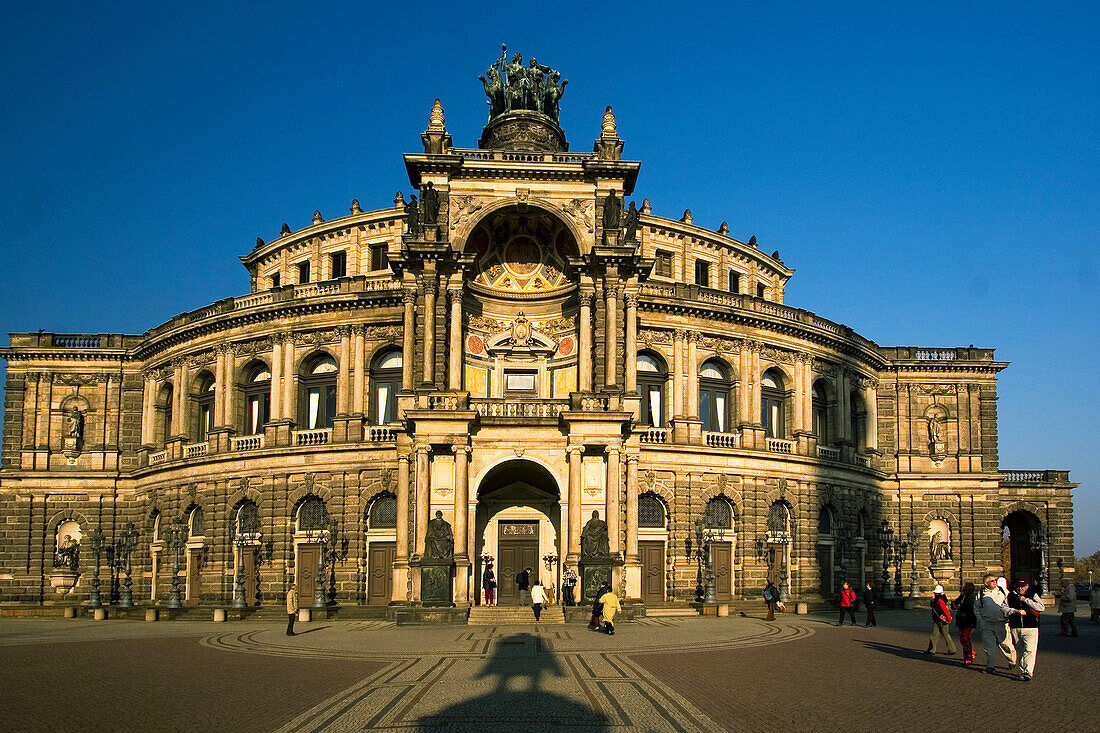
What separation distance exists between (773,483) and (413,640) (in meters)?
29.5

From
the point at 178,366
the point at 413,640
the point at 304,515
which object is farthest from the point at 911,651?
the point at 178,366

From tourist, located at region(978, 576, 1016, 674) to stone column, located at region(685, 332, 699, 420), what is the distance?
3211cm

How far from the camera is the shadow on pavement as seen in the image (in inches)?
643

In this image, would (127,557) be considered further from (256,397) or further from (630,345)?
(630,345)

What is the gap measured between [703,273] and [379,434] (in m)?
23.3

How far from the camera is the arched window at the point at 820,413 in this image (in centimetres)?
6184

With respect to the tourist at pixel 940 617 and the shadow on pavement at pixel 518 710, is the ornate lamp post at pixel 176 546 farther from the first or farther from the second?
the tourist at pixel 940 617

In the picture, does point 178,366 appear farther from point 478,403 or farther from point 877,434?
point 877,434

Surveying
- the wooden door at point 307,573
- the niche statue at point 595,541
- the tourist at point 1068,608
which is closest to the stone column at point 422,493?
the niche statue at point 595,541

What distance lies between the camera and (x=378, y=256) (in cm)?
6288

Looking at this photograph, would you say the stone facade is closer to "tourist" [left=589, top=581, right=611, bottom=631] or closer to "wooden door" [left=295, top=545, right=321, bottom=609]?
"wooden door" [left=295, top=545, right=321, bottom=609]

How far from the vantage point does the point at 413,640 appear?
33031 mm

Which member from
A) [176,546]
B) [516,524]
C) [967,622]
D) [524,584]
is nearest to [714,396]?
[516,524]

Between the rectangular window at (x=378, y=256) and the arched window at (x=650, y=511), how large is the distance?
2124 cm
